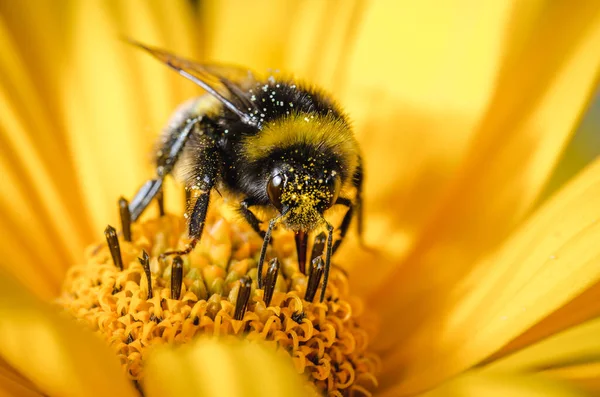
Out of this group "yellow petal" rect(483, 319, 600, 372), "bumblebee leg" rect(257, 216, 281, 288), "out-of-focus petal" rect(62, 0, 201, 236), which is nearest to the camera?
"yellow petal" rect(483, 319, 600, 372)

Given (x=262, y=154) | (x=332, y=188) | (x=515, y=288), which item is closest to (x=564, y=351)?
(x=515, y=288)

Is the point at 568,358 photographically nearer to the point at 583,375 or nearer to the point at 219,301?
the point at 583,375

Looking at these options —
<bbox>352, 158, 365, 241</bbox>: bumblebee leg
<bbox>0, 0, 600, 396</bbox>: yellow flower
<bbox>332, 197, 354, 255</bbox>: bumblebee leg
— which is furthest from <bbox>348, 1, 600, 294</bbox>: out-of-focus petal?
<bbox>332, 197, 354, 255</bbox>: bumblebee leg

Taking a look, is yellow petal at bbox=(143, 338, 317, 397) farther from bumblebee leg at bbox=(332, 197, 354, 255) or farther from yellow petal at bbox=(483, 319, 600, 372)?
bumblebee leg at bbox=(332, 197, 354, 255)

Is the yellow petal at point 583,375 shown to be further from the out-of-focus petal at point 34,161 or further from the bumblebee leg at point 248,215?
the out-of-focus petal at point 34,161

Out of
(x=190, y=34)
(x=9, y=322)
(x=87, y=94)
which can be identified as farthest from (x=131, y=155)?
(x=9, y=322)

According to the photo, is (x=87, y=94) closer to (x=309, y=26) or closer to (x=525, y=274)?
(x=309, y=26)

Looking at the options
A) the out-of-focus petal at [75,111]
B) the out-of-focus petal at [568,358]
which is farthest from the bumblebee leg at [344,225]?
the out-of-focus petal at [75,111]
